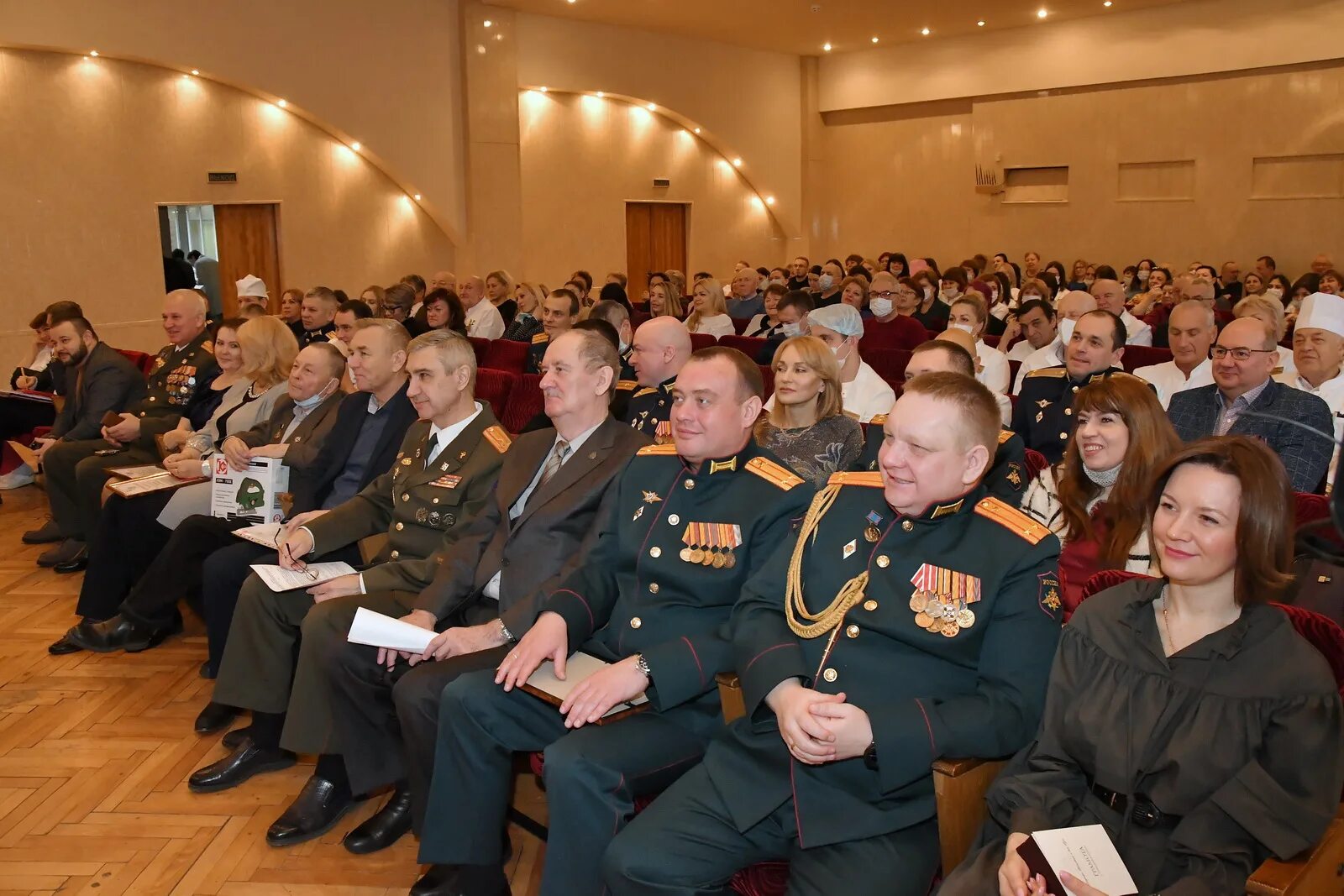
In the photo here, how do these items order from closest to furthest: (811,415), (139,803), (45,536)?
1. (139,803)
2. (811,415)
3. (45,536)

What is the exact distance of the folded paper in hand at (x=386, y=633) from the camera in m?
2.59

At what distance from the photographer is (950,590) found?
6.62 ft

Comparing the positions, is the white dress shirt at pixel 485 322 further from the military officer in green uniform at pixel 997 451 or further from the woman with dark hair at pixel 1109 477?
the woman with dark hair at pixel 1109 477

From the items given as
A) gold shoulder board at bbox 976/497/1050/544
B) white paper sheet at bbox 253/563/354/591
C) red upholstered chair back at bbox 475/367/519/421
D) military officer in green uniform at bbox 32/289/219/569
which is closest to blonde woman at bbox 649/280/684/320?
red upholstered chair back at bbox 475/367/519/421

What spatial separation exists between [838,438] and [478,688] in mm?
1586

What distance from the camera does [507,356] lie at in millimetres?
6980

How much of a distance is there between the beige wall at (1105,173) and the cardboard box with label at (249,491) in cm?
1279

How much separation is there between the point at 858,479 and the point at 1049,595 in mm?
454

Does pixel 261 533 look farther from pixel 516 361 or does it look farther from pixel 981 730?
pixel 516 361

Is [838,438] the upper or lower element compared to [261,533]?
upper

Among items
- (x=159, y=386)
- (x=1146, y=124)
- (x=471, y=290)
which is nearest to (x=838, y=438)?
(x=159, y=386)

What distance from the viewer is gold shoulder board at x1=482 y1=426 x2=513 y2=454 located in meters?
3.37

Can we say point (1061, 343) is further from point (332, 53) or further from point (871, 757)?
point (332, 53)

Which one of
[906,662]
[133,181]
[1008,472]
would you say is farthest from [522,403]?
[133,181]
